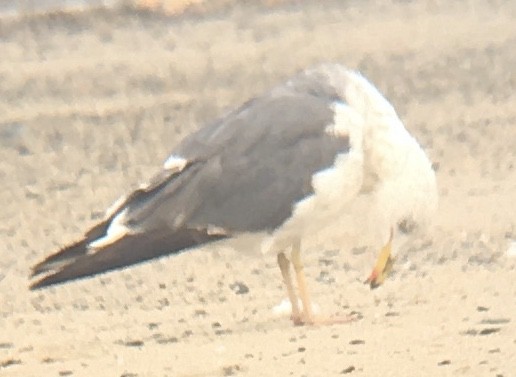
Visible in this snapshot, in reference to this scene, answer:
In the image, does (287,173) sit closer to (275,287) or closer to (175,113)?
(275,287)

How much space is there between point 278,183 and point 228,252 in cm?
191

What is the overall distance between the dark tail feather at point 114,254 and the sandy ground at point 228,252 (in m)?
0.31

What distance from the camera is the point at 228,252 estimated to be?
8.77 m

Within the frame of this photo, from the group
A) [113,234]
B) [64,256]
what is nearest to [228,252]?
[113,234]

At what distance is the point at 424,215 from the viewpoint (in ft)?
22.9

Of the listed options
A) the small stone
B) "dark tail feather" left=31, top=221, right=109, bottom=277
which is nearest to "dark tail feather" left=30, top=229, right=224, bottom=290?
"dark tail feather" left=31, top=221, right=109, bottom=277

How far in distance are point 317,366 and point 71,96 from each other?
9.01m

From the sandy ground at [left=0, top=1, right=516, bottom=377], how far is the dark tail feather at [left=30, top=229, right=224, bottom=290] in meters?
0.31

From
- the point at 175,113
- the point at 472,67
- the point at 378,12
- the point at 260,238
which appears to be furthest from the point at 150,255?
the point at 378,12

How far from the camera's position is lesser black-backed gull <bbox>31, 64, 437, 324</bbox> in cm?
684

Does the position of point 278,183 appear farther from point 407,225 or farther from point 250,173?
point 407,225

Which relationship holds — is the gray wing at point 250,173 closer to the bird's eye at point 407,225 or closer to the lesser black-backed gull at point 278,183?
the lesser black-backed gull at point 278,183

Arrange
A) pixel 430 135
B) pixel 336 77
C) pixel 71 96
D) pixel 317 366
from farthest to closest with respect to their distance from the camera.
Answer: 1. pixel 71 96
2. pixel 430 135
3. pixel 336 77
4. pixel 317 366

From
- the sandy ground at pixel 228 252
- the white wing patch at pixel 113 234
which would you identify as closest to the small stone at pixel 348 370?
the sandy ground at pixel 228 252
